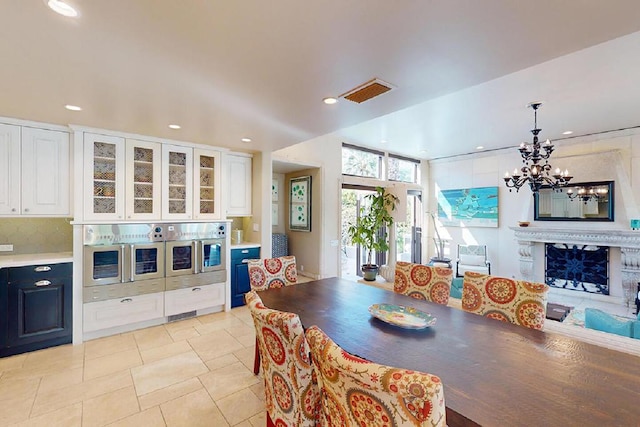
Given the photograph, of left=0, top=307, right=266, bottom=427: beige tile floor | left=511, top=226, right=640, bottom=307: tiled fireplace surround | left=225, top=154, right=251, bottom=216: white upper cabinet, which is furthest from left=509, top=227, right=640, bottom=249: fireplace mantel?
left=0, top=307, right=266, bottom=427: beige tile floor

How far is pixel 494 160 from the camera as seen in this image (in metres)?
6.47

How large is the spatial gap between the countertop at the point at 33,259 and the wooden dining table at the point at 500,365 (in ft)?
8.88

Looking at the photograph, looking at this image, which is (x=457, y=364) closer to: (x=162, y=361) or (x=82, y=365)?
(x=162, y=361)

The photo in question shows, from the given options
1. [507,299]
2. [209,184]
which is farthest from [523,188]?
[209,184]

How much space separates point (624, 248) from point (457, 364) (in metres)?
5.66

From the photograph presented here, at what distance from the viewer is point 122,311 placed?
337 cm

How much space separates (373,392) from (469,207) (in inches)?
273

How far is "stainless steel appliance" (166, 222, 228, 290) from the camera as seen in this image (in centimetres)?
372

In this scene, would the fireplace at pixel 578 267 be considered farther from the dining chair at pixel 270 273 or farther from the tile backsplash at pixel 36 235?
the tile backsplash at pixel 36 235

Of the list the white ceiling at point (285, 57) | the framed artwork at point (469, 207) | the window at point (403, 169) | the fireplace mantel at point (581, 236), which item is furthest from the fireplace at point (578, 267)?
the window at point (403, 169)

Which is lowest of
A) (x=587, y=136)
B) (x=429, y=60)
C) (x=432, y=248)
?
(x=432, y=248)

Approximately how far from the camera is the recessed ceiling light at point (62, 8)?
1.33 m

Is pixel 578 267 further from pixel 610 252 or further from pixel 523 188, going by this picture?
pixel 523 188

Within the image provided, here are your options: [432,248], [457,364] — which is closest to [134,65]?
[457,364]
